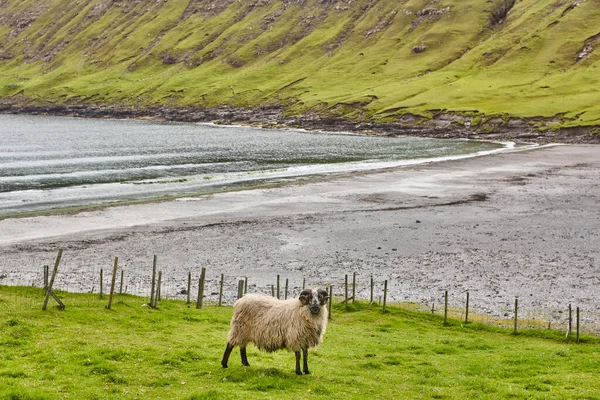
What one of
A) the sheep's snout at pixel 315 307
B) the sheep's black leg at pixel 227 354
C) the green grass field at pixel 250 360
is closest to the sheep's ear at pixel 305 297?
the sheep's snout at pixel 315 307

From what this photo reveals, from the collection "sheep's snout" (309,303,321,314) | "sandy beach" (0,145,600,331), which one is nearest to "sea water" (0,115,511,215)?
"sandy beach" (0,145,600,331)

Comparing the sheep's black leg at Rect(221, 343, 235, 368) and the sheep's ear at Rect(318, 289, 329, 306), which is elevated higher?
the sheep's ear at Rect(318, 289, 329, 306)

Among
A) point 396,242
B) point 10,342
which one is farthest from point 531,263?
point 10,342

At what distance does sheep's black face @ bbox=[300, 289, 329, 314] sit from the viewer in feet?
70.3

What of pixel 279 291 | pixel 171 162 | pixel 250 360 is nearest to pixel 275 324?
pixel 250 360

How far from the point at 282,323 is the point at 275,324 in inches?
11.9

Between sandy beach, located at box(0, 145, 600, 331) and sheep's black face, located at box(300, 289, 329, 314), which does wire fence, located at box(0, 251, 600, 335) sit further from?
sheep's black face, located at box(300, 289, 329, 314)

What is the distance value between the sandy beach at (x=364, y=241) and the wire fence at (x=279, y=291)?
25cm

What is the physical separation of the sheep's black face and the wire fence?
1448 cm

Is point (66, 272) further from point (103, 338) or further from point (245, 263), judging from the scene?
point (103, 338)

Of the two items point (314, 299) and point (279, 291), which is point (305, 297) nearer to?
point (314, 299)

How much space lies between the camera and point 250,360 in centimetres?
2508

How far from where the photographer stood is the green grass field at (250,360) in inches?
817

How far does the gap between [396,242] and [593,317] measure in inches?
952
